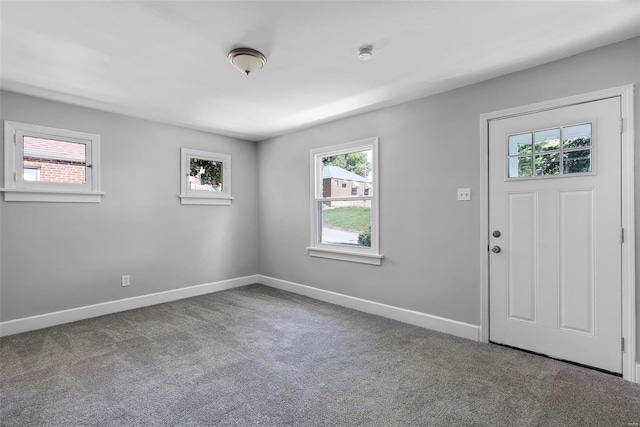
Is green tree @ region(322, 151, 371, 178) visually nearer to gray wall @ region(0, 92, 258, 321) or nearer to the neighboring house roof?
the neighboring house roof

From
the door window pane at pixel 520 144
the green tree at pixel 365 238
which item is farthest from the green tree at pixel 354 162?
the door window pane at pixel 520 144

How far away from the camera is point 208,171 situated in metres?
4.85

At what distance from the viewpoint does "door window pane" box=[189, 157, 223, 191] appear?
4.67m

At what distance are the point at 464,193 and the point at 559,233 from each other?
0.82m

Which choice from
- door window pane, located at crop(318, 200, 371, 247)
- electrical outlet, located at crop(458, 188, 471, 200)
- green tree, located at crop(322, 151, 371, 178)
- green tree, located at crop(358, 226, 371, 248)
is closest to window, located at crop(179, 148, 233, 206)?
door window pane, located at crop(318, 200, 371, 247)

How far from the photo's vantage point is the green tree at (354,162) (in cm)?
399

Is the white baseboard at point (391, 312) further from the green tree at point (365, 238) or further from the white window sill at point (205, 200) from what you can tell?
the white window sill at point (205, 200)

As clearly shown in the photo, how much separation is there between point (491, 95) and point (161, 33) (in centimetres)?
278

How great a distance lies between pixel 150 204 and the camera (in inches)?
166

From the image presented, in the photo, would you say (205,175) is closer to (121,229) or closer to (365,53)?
(121,229)

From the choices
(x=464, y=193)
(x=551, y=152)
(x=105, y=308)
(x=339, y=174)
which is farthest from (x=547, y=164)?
(x=105, y=308)

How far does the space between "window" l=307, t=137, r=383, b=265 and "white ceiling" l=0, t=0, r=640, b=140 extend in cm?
81

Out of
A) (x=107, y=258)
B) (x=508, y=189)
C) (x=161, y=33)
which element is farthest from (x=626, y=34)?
(x=107, y=258)

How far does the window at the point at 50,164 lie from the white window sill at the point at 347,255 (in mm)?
2768
